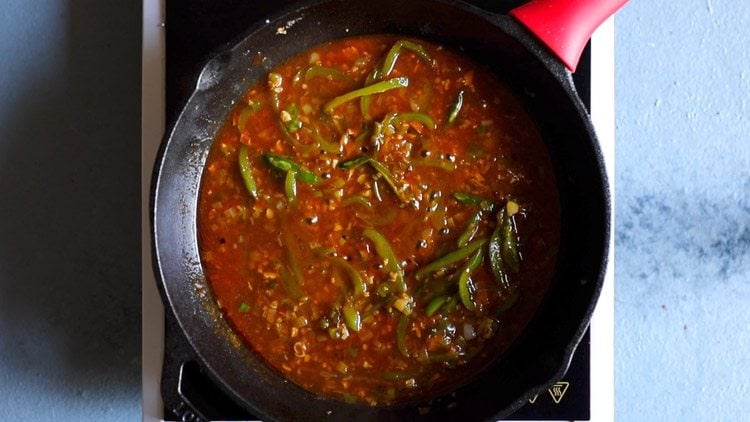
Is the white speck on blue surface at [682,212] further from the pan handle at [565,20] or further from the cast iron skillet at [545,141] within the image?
the pan handle at [565,20]

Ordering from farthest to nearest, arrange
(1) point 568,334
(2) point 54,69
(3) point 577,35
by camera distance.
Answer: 1. (2) point 54,69
2. (1) point 568,334
3. (3) point 577,35

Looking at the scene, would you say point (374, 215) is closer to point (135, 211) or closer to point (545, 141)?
point (545, 141)

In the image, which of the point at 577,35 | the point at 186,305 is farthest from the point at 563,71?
the point at 186,305

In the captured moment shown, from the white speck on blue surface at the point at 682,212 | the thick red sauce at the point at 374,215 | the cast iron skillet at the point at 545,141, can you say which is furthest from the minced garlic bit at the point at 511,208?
the white speck on blue surface at the point at 682,212

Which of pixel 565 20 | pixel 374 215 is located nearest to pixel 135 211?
pixel 374 215

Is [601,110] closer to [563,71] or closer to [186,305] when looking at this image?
[563,71]

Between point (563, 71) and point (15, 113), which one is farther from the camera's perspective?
point (15, 113)
